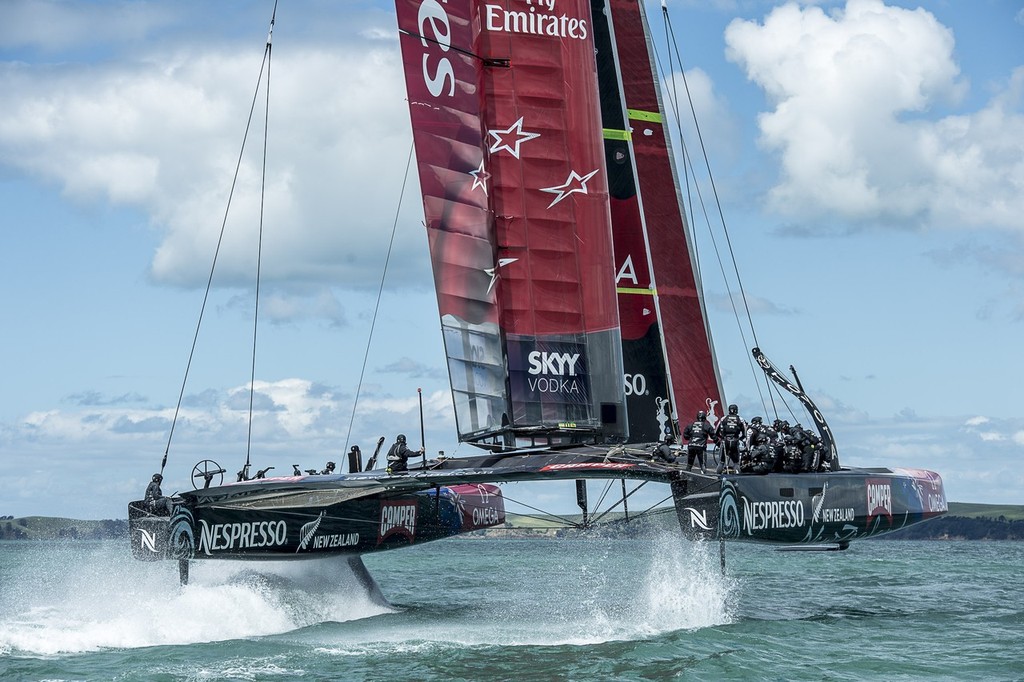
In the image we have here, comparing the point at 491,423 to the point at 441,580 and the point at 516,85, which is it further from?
the point at 441,580

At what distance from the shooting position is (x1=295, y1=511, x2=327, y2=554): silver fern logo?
13883mm

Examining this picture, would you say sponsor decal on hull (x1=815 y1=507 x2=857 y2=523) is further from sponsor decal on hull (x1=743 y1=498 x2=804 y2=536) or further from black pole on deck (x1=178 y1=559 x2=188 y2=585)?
black pole on deck (x1=178 y1=559 x2=188 y2=585)

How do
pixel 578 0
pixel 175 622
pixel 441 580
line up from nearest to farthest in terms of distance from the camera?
pixel 175 622
pixel 578 0
pixel 441 580

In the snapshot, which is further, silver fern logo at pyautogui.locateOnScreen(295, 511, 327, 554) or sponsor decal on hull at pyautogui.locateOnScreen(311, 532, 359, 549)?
sponsor decal on hull at pyautogui.locateOnScreen(311, 532, 359, 549)

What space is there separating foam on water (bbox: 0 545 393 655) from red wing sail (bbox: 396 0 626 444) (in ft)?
10.7

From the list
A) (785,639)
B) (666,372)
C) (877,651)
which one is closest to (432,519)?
(666,372)

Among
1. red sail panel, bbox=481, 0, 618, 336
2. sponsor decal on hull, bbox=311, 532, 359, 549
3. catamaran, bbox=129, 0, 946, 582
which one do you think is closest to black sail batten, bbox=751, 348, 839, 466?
catamaran, bbox=129, 0, 946, 582

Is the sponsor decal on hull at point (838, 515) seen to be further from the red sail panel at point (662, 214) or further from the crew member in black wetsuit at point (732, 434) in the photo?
the red sail panel at point (662, 214)

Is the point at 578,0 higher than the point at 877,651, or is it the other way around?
the point at 578,0

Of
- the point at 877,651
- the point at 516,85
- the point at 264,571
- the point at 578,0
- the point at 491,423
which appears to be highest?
the point at 578,0

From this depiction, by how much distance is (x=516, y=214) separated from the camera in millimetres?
13875

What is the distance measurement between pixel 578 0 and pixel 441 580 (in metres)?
14.5

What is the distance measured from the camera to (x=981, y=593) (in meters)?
22.2

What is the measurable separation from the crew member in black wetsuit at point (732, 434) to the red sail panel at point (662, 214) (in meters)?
3.86
